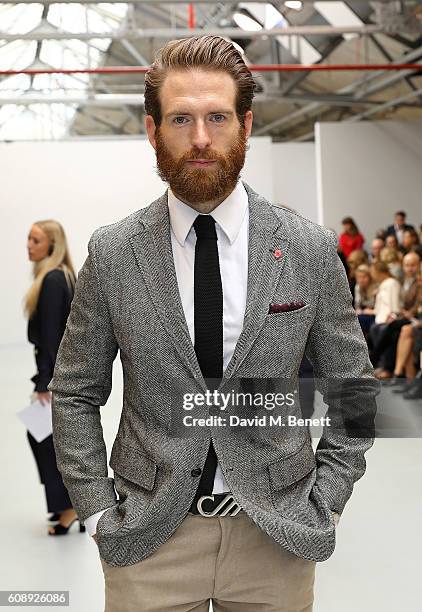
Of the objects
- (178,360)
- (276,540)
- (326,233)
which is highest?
(326,233)

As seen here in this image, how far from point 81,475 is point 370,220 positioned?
1249cm

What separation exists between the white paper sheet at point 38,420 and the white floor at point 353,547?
1.17 ft

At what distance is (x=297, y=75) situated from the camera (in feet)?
46.7

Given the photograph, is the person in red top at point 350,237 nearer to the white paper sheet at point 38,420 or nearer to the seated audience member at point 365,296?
the seated audience member at point 365,296

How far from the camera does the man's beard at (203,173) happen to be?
157cm

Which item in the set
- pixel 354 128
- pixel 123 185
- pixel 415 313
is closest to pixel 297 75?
pixel 354 128

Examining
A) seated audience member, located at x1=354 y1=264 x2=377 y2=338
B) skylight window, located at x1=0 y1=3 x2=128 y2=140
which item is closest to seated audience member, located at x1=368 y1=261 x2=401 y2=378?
seated audience member, located at x1=354 y1=264 x2=377 y2=338

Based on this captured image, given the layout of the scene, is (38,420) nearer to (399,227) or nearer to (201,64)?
(201,64)

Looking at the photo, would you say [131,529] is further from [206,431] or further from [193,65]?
[193,65]

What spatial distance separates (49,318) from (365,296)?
483cm

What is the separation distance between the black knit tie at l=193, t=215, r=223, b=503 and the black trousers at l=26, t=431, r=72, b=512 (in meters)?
2.93

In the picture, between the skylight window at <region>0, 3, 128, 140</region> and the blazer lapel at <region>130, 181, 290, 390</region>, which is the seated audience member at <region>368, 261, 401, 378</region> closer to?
the skylight window at <region>0, 3, 128, 140</region>

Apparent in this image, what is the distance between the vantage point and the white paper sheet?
4324mm

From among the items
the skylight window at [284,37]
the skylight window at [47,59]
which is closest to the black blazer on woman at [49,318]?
the skylight window at [284,37]
